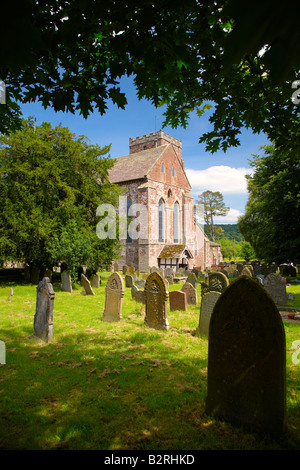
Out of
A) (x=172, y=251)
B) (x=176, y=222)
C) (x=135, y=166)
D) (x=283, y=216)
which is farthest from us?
(x=176, y=222)

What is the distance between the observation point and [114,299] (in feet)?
26.8

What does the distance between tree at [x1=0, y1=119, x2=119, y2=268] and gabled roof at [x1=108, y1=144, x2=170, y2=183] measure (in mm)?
10910

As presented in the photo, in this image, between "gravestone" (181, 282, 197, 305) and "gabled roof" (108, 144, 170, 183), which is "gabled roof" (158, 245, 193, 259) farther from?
"gravestone" (181, 282, 197, 305)

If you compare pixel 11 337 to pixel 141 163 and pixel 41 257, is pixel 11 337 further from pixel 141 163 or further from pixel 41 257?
pixel 141 163

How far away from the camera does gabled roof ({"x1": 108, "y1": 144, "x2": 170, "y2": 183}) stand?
99.3 feet

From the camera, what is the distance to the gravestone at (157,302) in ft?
23.5

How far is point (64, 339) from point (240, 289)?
512cm

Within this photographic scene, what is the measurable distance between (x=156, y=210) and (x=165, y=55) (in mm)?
26327

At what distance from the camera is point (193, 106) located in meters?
4.75

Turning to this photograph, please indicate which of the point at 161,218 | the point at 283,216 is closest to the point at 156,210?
the point at 161,218

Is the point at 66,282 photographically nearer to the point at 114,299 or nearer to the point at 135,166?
the point at 114,299

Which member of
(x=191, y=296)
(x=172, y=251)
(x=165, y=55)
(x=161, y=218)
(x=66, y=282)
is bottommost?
(x=191, y=296)

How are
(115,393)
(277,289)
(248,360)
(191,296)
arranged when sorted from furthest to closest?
(191,296) → (277,289) → (115,393) → (248,360)

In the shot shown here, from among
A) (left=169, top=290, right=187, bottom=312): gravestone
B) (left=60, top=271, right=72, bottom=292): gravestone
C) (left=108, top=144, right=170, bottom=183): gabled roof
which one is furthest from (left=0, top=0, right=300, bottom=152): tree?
(left=108, top=144, right=170, bottom=183): gabled roof
